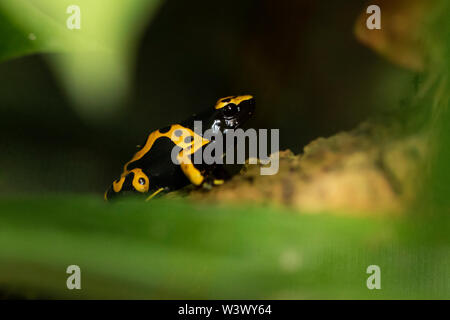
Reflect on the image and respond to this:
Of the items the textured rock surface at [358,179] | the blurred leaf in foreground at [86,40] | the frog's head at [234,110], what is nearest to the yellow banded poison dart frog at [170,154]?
the frog's head at [234,110]

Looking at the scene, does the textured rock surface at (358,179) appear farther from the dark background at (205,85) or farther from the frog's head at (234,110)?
the frog's head at (234,110)

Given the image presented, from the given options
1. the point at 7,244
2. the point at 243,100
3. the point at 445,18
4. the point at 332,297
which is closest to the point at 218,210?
the point at 332,297

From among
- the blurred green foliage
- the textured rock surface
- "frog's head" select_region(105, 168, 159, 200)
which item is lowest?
the blurred green foliage

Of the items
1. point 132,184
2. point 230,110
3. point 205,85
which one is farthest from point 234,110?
point 132,184

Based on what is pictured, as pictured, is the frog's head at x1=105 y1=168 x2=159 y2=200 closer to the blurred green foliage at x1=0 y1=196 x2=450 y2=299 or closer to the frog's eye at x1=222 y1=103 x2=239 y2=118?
the frog's eye at x1=222 y1=103 x2=239 y2=118

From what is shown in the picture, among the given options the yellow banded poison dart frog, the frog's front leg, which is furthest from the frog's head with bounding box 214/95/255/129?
the frog's front leg

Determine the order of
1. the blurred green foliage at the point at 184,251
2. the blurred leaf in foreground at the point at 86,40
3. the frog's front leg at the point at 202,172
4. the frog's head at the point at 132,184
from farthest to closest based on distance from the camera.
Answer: the frog's head at the point at 132,184 < the frog's front leg at the point at 202,172 < the blurred leaf in foreground at the point at 86,40 < the blurred green foliage at the point at 184,251
